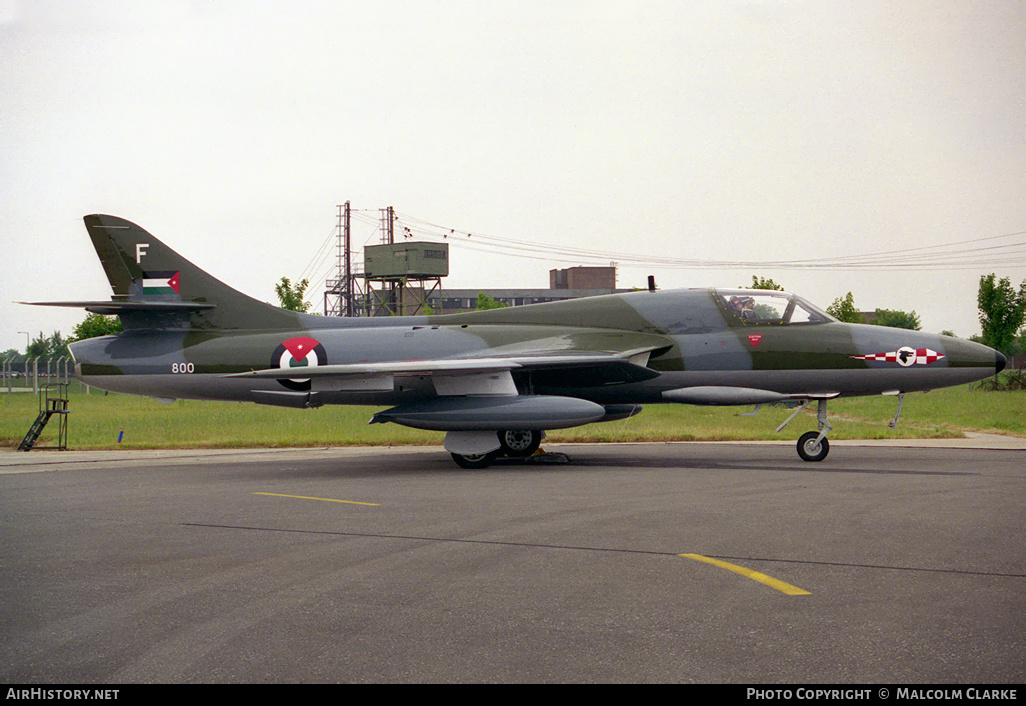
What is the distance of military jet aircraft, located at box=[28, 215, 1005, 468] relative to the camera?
1639 cm

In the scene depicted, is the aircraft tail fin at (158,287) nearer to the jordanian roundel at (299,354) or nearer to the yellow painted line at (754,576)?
the jordanian roundel at (299,354)

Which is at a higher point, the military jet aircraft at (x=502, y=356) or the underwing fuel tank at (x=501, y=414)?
the military jet aircraft at (x=502, y=356)

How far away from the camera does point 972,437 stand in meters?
23.2

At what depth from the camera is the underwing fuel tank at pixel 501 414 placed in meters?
15.6

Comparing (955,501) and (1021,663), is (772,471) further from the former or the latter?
(1021,663)

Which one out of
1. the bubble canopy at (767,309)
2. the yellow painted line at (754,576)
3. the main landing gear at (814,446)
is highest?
the bubble canopy at (767,309)

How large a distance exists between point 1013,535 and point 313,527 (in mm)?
6965

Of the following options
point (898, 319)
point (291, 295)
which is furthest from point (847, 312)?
point (898, 319)

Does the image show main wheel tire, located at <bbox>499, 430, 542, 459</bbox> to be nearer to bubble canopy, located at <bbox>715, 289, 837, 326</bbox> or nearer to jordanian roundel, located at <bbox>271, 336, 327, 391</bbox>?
jordanian roundel, located at <bbox>271, 336, 327, 391</bbox>

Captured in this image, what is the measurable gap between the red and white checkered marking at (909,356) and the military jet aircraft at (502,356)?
0.09ft

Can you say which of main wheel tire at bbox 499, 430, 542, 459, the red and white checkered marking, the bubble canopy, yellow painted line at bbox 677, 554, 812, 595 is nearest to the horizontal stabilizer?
the red and white checkered marking

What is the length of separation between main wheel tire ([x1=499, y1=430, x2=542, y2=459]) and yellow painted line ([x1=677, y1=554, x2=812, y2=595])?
10.5 metres

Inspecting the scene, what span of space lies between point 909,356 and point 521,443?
769 centimetres

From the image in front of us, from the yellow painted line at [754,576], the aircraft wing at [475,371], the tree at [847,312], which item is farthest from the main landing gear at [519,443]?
the tree at [847,312]
